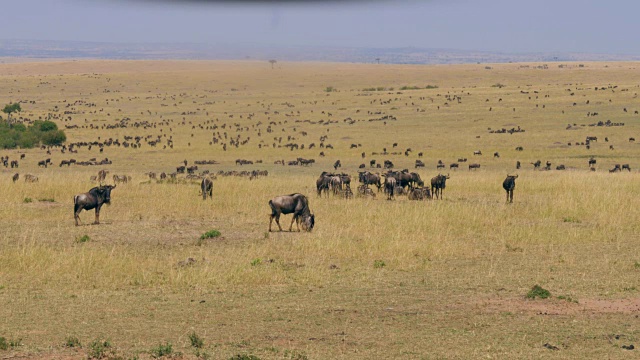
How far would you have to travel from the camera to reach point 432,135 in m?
65.0

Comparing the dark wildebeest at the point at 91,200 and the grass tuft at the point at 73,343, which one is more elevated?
the grass tuft at the point at 73,343

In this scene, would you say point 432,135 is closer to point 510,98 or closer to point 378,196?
point 510,98

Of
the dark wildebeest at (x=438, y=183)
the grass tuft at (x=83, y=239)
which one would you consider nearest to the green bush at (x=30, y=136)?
the dark wildebeest at (x=438, y=183)

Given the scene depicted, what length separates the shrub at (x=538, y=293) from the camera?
573 inches

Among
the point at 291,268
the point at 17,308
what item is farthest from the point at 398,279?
the point at 17,308

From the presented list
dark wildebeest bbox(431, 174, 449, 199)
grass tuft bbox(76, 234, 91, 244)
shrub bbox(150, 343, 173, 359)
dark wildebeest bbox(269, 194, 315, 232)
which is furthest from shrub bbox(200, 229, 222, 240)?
dark wildebeest bbox(431, 174, 449, 199)

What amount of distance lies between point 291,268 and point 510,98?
76.5m

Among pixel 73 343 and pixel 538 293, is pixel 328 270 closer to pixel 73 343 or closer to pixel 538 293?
pixel 538 293

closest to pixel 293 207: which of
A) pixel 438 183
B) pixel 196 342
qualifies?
pixel 438 183

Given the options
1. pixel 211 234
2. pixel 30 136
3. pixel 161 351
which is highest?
pixel 161 351

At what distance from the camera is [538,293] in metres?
14.6

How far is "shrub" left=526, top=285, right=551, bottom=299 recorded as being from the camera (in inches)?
573

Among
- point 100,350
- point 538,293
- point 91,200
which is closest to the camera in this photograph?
point 100,350

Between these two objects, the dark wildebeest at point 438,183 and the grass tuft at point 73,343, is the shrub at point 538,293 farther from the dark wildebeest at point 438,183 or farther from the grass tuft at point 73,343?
the dark wildebeest at point 438,183
